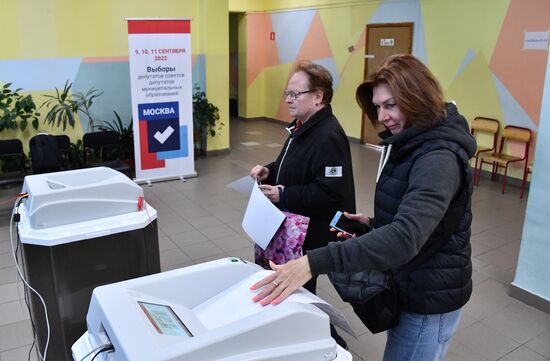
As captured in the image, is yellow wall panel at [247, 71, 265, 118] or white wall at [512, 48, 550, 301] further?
yellow wall panel at [247, 71, 265, 118]

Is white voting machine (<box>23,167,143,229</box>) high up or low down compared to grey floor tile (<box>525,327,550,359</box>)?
up

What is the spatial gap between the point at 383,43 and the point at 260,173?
19.7 feet

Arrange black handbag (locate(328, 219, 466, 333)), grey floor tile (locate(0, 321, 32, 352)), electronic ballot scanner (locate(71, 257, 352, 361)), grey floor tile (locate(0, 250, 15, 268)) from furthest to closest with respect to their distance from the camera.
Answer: grey floor tile (locate(0, 250, 15, 268)) → grey floor tile (locate(0, 321, 32, 352)) → black handbag (locate(328, 219, 466, 333)) → electronic ballot scanner (locate(71, 257, 352, 361))

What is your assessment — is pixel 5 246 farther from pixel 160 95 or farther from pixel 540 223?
pixel 540 223

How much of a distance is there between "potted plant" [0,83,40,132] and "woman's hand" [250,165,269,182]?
4.53 metres

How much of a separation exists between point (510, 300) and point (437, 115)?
8.70 ft

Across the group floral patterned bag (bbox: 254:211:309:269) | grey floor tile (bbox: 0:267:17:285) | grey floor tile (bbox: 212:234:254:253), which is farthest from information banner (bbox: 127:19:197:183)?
floral patterned bag (bbox: 254:211:309:269)

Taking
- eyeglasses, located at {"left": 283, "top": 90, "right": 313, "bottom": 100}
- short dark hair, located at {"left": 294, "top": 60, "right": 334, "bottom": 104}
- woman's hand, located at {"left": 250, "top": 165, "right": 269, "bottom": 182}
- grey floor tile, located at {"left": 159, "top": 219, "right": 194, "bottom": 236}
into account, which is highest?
short dark hair, located at {"left": 294, "top": 60, "right": 334, "bottom": 104}

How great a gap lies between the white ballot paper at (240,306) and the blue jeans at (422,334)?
0.26 m

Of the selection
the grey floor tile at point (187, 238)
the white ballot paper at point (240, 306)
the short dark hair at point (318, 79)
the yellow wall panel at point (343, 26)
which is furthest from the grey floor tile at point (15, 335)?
the yellow wall panel at point (343, 26)

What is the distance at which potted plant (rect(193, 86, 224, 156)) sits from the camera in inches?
288

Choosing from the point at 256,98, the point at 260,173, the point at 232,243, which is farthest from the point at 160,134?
the point at 256,98

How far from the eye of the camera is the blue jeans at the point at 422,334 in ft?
5.05

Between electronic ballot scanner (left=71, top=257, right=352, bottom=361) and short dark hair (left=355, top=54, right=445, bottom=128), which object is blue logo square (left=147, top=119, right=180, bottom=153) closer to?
electronic ballot scanner (left=71, top=257, right=352, bottom=361)
